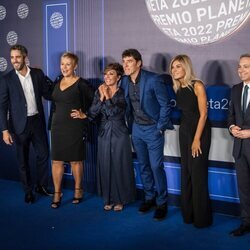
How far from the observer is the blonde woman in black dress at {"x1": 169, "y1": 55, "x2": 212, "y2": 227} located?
11.3 feet

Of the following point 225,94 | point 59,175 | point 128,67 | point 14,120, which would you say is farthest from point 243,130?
point 14,120

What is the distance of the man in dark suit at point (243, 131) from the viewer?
3.23 m

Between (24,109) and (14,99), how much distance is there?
0.15 meters

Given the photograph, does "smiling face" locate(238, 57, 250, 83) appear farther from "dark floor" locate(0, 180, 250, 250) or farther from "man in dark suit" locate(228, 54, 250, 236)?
"dark floor" locate(0, 180, 250, 250)

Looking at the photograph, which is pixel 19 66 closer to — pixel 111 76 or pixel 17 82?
pixel 17 82

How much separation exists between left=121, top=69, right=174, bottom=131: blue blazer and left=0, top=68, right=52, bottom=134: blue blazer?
114 cm

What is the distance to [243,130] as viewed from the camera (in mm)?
3252

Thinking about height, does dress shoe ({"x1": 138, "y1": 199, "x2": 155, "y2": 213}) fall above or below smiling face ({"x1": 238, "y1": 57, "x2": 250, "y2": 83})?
below

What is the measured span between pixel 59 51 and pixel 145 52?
114cm

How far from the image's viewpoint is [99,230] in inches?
142

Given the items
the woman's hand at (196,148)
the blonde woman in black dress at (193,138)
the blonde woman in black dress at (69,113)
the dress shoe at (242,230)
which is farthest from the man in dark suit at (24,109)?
the dress shoe at (242,230)

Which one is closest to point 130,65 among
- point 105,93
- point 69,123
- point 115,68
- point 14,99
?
point 115,68

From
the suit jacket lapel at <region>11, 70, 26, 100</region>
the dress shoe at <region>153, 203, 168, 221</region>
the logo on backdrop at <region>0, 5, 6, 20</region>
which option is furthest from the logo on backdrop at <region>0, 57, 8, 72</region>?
the dress shoe at <region>153, 203, 168, 221</region>

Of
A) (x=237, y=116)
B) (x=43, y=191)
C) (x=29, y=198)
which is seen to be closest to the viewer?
(x=237, y=116)
